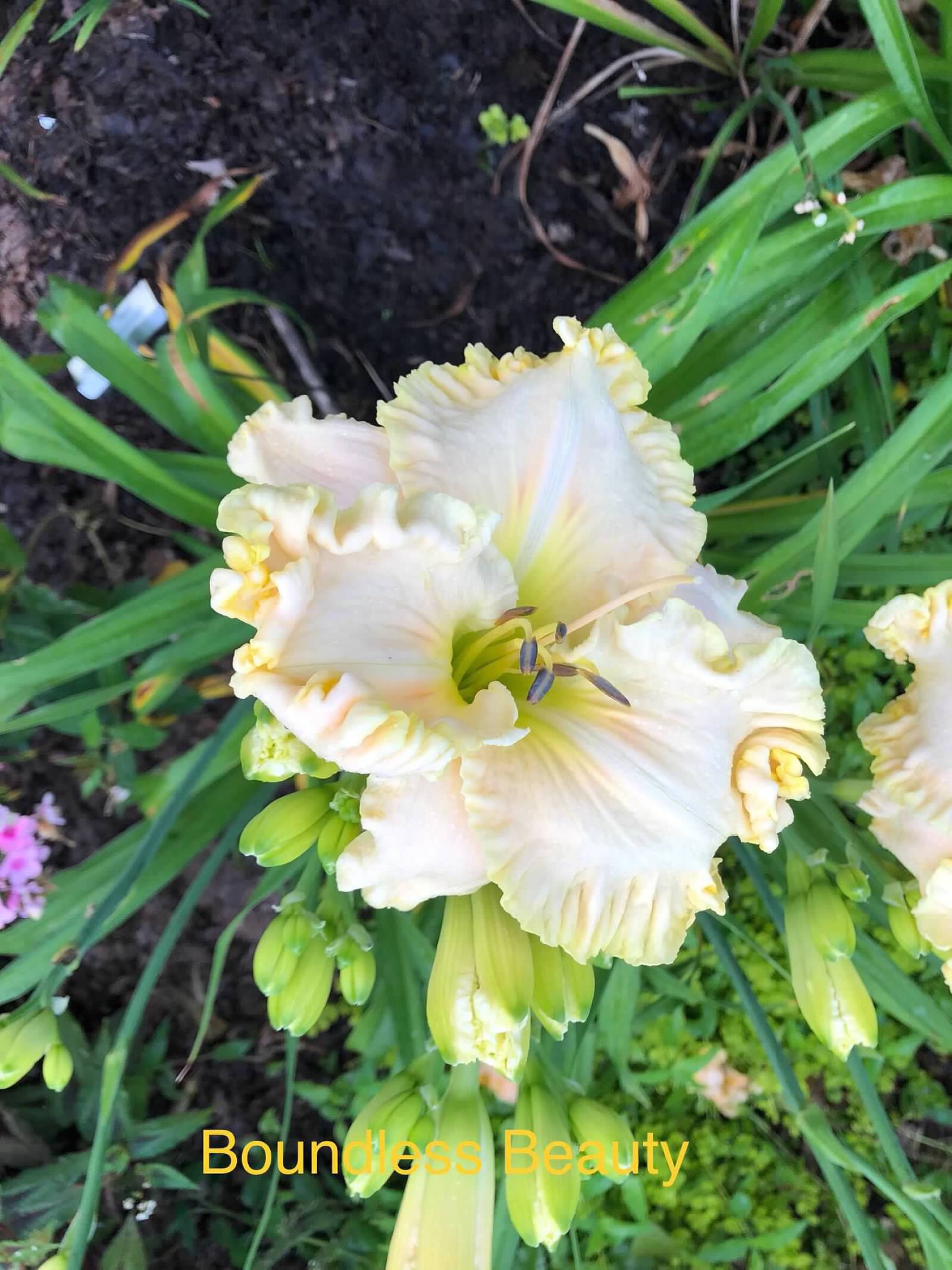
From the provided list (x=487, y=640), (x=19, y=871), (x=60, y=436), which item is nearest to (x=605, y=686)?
(x=487, y=640)

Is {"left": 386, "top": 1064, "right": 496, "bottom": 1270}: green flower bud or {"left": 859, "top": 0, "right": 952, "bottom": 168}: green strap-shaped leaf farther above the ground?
{"left": 859, "top": 0, "right": 952, "bottom": 168}: green strap-shaped leaf

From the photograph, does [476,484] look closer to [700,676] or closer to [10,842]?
[700,676]

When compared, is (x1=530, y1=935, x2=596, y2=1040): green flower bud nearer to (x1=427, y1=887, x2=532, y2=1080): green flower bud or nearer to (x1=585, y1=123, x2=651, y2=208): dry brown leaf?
(x1=427, y1=887, x2=532, y2=1080): green flower bud

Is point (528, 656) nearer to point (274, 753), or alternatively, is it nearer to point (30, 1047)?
point (274, 753)

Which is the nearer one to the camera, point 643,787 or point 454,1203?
point 643,787

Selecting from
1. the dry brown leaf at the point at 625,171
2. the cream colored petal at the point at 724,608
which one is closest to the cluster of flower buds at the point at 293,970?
the cream colored petal at the point at 724,608

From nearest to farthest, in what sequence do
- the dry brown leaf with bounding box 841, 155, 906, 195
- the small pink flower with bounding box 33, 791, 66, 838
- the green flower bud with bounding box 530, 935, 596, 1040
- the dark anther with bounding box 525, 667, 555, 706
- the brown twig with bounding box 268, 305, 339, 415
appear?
the dark anther with bounding box 525, 667, 555, 706
the green flower bud with bounding box 530, 935, 596, 1040
the small pink flower with bounding box 33, 791, 66, 838
the dry brown leaf with bounding box 841, 155, 906, 195
the brown twig with bounding box 268, 305, 339, 415

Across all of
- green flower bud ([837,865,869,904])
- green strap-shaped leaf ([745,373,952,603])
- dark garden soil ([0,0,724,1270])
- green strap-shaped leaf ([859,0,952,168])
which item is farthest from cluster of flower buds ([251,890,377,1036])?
green strap-shaped leaf ([859,0,952,168])

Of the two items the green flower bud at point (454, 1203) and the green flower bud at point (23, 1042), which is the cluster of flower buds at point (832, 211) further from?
the green flower bud at point (23, 1042)
